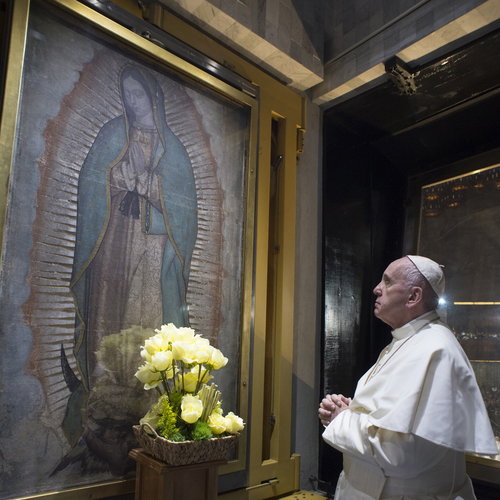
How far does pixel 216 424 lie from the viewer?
2.60 meters

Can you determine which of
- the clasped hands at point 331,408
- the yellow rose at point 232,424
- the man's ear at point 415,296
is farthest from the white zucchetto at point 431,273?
the yellow rose at point 232,424

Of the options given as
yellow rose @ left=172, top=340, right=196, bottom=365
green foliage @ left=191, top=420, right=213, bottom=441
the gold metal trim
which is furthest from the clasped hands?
the gold metal trim

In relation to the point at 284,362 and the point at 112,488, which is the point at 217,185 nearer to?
the point at 284,362

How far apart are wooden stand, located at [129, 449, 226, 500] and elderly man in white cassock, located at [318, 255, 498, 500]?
685 mm

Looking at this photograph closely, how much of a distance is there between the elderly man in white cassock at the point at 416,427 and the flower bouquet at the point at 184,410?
2.00ft

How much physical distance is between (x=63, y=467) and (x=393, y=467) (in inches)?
67.3

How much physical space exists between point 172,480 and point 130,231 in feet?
4.81

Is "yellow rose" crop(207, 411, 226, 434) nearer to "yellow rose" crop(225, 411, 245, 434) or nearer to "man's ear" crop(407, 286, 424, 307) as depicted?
→ "yellow rose" crop(225, 411, 245, 434)

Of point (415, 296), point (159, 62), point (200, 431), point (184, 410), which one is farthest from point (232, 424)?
point (159, 62)

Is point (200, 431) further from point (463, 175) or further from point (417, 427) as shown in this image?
point (463, 175)

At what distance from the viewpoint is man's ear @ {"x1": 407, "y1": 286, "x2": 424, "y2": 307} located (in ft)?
8.61

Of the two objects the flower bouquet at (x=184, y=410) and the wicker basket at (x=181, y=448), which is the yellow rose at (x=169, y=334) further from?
the wicker basket at (x=181, y=448)

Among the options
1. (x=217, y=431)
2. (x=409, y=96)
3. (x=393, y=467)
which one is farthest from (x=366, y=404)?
(x=409, y=96)

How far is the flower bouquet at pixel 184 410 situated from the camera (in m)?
2.48
